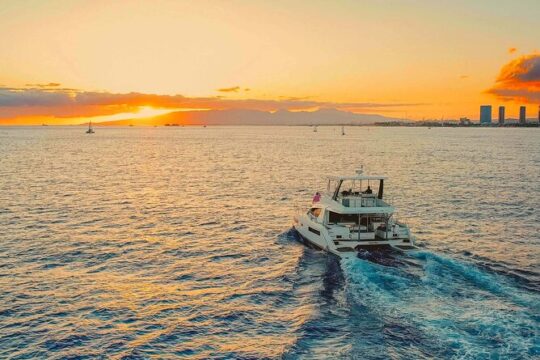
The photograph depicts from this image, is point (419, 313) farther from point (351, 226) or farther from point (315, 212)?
point (315, 212)

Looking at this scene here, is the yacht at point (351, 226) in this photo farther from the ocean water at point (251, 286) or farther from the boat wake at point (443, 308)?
the boat wake at point (443, 308)

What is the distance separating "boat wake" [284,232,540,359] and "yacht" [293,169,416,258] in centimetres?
245

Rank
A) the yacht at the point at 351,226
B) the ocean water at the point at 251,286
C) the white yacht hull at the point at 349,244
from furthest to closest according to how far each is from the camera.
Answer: the yacht at the point at 351,226
the white yacht hull at the point at 349,244
the ocean water at the point at 251,286

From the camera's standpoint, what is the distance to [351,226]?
3450 cm

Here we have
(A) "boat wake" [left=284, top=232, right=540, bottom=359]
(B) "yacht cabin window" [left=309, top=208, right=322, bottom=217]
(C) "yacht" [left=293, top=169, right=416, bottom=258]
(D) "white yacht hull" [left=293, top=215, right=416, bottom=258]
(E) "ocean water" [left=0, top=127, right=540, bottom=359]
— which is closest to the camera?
(A) "boat wake" [left=284, top=232, right=540, bottom=359]

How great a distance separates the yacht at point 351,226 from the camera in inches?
1268

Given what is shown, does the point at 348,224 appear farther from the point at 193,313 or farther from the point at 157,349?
the point at 157,349

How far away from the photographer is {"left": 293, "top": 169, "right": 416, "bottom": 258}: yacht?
32.2 m

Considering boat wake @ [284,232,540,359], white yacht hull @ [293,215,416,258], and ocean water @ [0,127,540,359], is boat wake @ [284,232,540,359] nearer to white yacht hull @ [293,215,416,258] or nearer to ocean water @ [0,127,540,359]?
ocean water @ [0,127,540,359]

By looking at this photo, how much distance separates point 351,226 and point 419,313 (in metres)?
13.0

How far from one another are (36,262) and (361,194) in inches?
898

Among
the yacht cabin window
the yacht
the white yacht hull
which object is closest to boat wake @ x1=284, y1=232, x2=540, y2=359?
the white yacht hull

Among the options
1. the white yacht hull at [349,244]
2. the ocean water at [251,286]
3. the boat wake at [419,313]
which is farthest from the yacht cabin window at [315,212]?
the boat wake at [419,313]

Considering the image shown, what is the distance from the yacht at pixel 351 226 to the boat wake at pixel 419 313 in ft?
8.03
